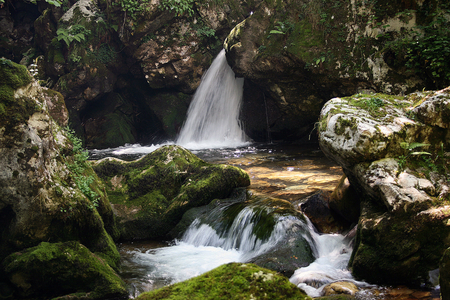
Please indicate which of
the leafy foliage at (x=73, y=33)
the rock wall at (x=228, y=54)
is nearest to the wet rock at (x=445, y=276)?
the rock wall at (x=228, y=54)

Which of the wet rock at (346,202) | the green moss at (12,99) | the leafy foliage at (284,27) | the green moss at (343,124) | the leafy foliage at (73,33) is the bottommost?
the wet rock at (346,202)

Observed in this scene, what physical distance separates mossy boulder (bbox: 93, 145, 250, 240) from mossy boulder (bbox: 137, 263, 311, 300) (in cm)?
427

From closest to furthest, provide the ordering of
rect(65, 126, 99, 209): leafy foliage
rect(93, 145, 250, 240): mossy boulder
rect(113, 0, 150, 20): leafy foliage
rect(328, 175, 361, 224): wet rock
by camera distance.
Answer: rect(65, 126, 99, 209): leafy foliage → rect(328, 175, 361, 224): wet rock → rect(93, 145, 250, 240): mossy boulder → rect(113, 0, 150, 20): leafy foliage

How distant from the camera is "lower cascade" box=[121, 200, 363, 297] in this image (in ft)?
14.2

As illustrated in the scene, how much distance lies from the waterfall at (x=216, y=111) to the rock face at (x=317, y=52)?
2.10 meters

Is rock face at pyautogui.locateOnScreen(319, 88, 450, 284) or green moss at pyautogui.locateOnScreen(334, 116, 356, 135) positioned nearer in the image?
rock face at pyautogui.locateOnScreen(319, 88, 450, 284)

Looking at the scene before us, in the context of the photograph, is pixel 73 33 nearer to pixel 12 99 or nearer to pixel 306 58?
pixel 306 58

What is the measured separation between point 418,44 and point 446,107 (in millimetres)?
4979

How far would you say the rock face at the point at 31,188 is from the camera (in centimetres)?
367

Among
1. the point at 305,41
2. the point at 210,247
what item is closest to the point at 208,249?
the point at 210,247

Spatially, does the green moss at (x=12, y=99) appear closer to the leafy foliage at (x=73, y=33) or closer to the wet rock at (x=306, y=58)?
the wet rock at (x=306, y=58)

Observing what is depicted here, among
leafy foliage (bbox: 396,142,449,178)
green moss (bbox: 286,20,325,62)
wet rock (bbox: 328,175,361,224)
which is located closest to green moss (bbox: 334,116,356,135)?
leafy foliage (bbox: 396,142,449,178)

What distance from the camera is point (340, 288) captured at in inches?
142

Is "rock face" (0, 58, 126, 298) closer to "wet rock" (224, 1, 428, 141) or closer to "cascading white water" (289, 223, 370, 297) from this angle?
"cascading white water" (289, 223, 370, 297)
